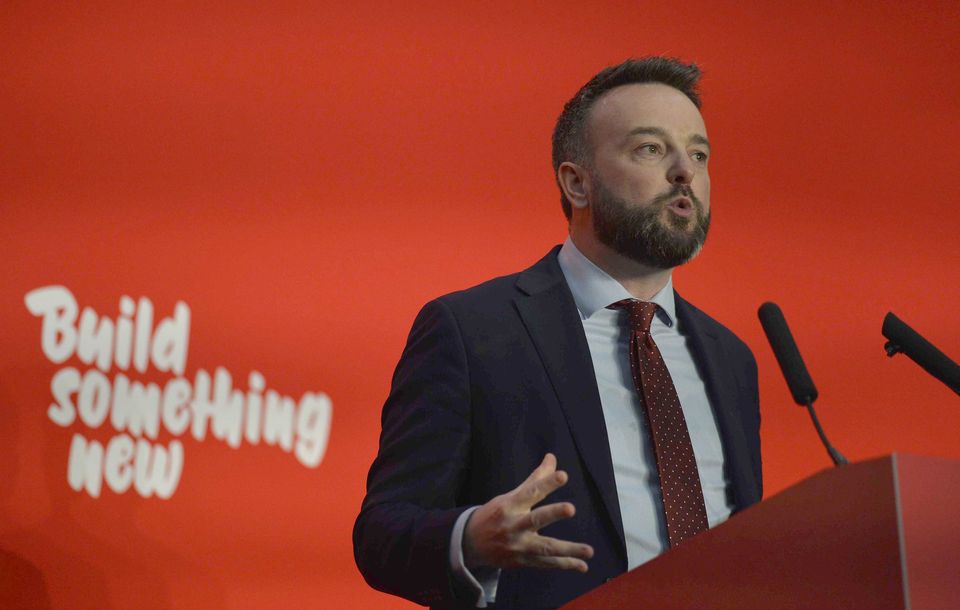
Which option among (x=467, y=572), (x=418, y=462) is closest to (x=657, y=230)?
(x=418, y=462)

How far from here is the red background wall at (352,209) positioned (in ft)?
7.43

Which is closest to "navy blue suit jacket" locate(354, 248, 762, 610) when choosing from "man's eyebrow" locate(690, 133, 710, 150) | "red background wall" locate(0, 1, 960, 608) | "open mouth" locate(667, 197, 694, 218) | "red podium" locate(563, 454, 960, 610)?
"open mouth" locate(667, 197, 694, 218)

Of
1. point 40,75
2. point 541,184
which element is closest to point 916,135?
point 541,184

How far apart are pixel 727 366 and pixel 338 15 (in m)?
1.33

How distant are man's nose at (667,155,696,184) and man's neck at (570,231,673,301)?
0.46 feet

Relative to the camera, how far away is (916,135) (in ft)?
9.20

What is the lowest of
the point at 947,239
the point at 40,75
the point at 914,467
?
the point at 914,467

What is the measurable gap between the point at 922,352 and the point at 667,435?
1.30 feet

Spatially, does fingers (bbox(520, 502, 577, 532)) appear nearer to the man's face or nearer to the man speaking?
the man speaking

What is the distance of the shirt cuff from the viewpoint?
1.15 m

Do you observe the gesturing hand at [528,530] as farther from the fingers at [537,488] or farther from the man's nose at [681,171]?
the man's nose at [681,171]

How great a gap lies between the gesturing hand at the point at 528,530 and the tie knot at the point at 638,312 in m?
0.59

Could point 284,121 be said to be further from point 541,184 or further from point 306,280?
point 541,184

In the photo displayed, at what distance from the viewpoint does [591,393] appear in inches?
59.1
